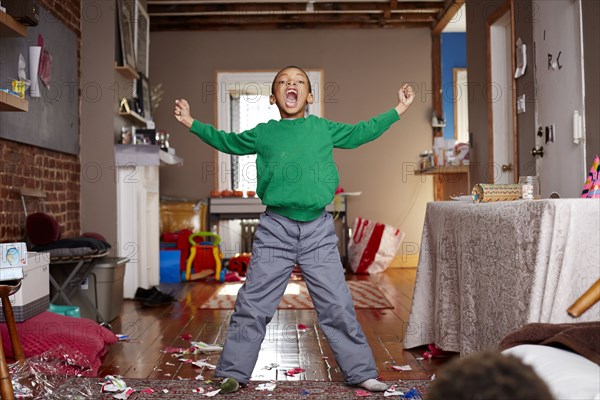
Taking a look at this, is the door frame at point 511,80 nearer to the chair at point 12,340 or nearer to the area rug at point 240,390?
the area rug at point 240,390

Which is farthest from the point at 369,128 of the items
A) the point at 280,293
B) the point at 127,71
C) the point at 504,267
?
the point at 127,71

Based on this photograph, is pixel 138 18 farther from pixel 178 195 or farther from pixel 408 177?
pixel 408 177

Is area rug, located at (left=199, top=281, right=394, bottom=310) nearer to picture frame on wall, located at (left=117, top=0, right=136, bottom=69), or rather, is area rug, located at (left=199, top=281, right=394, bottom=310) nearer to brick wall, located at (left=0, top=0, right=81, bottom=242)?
brick wall, located at (left=0, top=0, right=81, bottom=242)

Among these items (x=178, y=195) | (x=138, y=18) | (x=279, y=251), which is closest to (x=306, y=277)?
(x=279, y=251)

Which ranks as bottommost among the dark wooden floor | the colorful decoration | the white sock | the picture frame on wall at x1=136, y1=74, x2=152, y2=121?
the dark wooden floor

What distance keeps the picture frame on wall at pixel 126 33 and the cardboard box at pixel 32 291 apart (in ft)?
8.78

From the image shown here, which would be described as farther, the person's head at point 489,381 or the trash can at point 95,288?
the trash can at point 95,288

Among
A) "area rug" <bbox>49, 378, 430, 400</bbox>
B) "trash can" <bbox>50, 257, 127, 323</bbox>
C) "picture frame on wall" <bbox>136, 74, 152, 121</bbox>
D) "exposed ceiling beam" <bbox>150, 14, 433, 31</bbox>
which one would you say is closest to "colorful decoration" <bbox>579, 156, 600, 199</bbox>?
"area rug" <bbox>49, 378, 430, 400</bbox>

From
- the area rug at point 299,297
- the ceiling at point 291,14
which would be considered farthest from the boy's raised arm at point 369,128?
the ceiling at point 291,14

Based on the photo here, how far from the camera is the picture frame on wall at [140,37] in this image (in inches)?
244

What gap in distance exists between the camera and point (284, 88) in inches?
106

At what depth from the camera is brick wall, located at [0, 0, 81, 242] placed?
3.93 meters

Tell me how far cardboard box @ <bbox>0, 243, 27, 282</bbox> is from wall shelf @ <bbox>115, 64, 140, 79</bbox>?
10.7 ft

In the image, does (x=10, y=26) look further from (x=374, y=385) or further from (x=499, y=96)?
(x=499, y=96)
